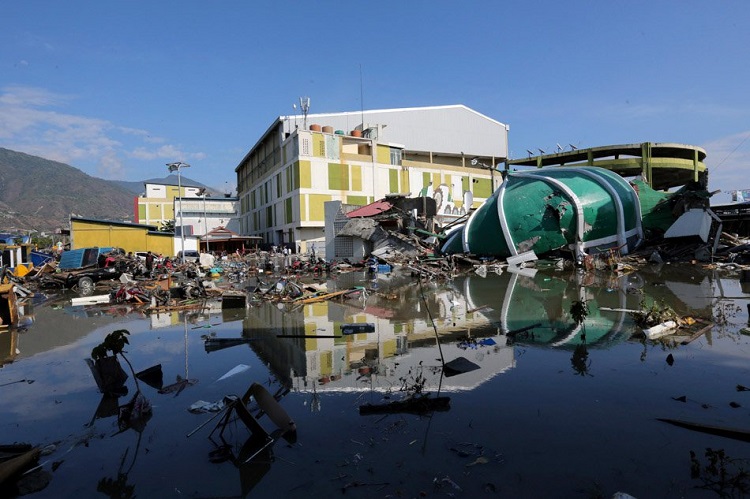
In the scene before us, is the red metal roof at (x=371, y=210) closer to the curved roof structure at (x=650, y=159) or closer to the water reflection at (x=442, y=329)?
the water reflection at (x=442, y=329)

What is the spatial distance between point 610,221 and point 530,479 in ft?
69.5

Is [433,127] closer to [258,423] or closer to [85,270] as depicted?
[85,270]

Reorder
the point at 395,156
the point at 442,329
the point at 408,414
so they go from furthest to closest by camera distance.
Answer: the point at 395,156 → the point at 442,329 → the point at 408,414

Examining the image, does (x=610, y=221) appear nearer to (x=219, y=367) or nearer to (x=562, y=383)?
(x=562, y=383)

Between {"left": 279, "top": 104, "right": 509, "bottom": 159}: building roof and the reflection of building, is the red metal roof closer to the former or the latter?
the reflection of building

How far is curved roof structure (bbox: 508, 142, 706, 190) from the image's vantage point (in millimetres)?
45250

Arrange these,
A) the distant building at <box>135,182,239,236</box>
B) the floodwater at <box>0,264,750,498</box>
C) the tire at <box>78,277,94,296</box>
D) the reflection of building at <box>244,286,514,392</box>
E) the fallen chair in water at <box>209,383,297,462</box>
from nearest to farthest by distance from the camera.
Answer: the floodwater at <box>0,264,750,498</box>
the fallen chair in water at <box>209,383,297,462</box>
the reflection of building at <box>244,286,514,392</box>
the tire at <box>78,277,94,296</box>
the distant building at <box>135,182,239,236</box>

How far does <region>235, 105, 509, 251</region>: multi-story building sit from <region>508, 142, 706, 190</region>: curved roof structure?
11190 millimetres

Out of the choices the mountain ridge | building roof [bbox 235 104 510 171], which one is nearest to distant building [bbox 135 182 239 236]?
building roof [bbox 235 104 510 171]

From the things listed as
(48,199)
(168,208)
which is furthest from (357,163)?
(48,199)

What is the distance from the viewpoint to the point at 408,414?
4316 mm

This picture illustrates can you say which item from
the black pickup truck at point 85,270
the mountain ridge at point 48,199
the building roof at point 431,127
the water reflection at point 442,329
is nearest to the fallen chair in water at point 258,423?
the water reflection at point 442,329

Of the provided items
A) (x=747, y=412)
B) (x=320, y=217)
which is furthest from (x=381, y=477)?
(x=320, y=217)

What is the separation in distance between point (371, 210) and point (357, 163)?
17.5 m
